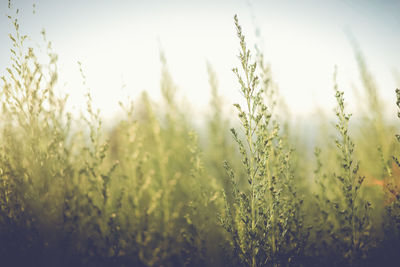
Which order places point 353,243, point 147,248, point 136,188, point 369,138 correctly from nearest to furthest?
point 147,248 → point 136,188 → point 353,243 → point 369,138

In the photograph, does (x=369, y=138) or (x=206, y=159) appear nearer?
(x=206, y=159)

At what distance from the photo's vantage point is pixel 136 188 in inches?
82.1

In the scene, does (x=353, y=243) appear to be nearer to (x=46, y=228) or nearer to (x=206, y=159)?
(x=206, y=159)

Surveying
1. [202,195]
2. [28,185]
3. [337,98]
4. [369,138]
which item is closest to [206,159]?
[202,195]

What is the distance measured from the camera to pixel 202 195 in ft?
8.98

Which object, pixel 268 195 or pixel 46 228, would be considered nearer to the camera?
pixel 46 228

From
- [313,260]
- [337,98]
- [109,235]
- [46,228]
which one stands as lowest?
[313,260]

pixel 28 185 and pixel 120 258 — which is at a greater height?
pixel 28 185

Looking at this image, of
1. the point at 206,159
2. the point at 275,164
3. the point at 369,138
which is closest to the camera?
the point at 275,164

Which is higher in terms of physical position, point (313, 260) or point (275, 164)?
point (275, 164)

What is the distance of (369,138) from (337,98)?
146 inches

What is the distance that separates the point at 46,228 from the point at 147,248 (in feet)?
3.68

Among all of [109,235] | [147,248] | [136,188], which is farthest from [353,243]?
[109,235]

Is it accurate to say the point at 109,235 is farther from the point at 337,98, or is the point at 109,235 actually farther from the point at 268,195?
the point at 337,98
